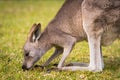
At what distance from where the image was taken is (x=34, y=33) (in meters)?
7.63

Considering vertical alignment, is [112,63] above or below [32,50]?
below

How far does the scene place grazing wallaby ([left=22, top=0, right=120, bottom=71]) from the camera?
6938 millimetres

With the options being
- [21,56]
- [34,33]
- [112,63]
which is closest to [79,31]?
[34,33]

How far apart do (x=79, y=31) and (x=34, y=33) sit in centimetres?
91

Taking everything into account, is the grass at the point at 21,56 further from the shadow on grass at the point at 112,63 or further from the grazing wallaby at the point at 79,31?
the grazing wallaby at the point at 79,31

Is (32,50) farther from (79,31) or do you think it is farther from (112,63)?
(112,63)

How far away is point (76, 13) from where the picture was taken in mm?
7473

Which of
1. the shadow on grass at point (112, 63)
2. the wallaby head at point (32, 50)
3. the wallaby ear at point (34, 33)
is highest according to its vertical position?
the wallaby ear at point (34, 33)

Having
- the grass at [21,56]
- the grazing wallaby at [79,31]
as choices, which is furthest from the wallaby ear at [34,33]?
the grass at [21,56]

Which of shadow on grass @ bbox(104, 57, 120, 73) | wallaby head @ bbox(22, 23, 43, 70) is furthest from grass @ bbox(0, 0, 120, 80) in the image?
wallaby head @ bbox(22, 23, 43, 70)

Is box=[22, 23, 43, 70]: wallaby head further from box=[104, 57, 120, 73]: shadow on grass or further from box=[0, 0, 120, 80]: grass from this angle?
box=[104, 57, 120, 73]: shadow on grass

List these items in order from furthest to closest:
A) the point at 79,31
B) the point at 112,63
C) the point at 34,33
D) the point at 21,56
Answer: the point at 21,56 < the point at 112,63 < the point at 34,33 < the point at 79,31

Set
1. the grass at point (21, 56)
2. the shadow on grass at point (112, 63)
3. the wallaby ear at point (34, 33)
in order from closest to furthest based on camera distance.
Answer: the grass at point (21, 56)
the shadow on grass at point (112, 63)
the wallaby ear at point (34, 33)

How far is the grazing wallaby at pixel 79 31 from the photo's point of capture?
6938mm
